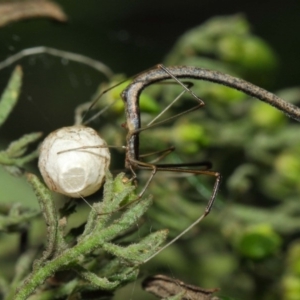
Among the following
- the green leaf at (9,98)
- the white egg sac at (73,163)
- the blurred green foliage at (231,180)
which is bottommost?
the blurred green foliage at (231,180)

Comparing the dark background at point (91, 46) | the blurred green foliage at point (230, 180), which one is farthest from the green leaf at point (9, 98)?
the dark background at point (91, 46)

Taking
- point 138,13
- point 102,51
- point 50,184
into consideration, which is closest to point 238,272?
point 50,184

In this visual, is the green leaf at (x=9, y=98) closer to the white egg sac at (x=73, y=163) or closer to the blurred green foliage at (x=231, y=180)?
the white egg sac at (x=73, y=163)

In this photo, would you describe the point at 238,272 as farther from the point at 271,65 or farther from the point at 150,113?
the point at 271,65

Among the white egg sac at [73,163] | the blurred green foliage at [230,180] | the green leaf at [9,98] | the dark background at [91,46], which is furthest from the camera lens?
the dark background at [91,46]

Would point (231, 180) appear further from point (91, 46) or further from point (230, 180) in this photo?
point (91, 46)

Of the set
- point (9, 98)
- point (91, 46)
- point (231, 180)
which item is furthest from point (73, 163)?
point (91, 46)

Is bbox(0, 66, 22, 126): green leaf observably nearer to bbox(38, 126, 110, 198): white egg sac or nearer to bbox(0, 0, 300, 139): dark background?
bbox(38, 126, 110, 198): white egg sac
